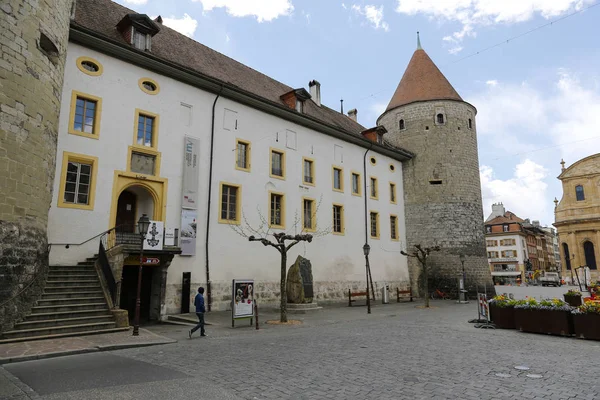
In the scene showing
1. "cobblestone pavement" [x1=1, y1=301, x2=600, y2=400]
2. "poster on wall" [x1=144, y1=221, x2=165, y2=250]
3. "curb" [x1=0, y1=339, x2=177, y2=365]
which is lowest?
"cobblestone pavement" [x1=1, y1=301, x2=600, y2=400]

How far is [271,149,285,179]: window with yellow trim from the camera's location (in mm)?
20797

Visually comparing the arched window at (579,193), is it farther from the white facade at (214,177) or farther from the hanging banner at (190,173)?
the hanging banner at (190,173)

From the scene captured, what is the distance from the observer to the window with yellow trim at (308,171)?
22328mm

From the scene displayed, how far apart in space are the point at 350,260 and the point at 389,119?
43.0 feet

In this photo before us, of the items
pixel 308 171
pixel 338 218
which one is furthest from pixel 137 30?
pixel 338 218

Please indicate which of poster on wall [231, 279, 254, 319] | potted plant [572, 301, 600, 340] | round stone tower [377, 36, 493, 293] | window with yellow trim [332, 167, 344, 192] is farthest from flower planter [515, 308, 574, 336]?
round stone tower [377, 36, 493, 293]

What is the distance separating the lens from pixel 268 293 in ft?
63.0

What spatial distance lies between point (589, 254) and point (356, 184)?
47.0 m

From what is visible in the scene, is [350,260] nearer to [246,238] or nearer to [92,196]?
[246,238]

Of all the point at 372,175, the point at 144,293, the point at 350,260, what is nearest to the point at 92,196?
the point at 144,293

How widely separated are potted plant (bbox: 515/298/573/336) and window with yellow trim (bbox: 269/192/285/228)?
1159cm

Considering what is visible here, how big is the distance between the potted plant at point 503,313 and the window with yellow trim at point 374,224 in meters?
13.4

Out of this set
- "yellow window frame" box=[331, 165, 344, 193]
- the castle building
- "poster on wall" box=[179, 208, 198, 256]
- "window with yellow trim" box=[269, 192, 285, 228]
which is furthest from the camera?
"yellow window frame" box=[331, 165, 344, 193]

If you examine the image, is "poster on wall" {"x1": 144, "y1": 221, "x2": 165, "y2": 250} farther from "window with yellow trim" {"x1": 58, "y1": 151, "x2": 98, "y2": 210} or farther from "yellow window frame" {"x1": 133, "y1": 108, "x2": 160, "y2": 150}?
"yellow window frame" {"x1": 133, "y1": 108, "x2": 160, "y2": 150}
